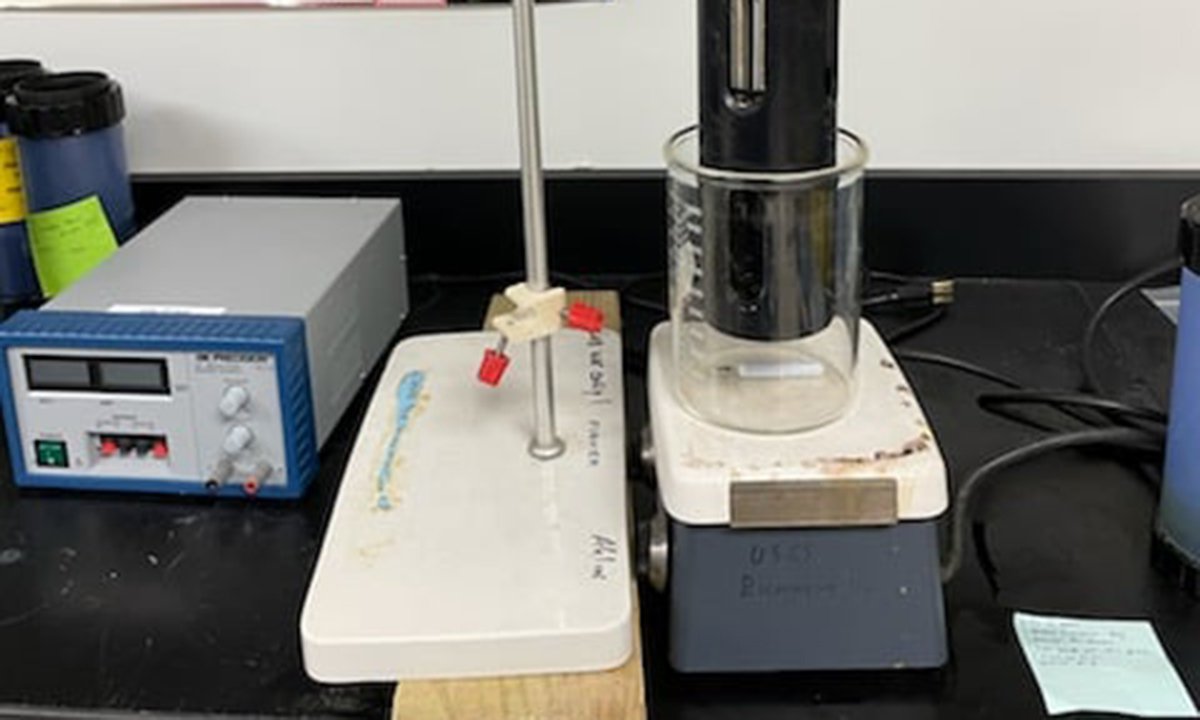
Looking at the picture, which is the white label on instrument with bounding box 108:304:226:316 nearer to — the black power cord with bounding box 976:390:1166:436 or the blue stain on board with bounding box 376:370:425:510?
the blue stain on board with bounding box 376:370:425:510

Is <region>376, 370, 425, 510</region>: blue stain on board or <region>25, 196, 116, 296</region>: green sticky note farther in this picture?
<region>25, 196, 116, 296</region>: green sticky note

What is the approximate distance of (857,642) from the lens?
93 centimetres

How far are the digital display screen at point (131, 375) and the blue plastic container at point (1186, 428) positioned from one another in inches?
27.2

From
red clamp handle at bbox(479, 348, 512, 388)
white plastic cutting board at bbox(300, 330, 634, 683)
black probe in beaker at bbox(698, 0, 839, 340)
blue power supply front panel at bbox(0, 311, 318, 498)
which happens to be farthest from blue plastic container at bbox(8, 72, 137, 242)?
black probe in beaker at bbox(698, 0, 839, 340)

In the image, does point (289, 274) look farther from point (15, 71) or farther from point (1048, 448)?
point (1048, 448)

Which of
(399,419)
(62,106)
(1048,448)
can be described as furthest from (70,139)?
(1048,448)

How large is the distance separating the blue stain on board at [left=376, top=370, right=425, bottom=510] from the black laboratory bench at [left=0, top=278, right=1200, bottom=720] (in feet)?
0.29

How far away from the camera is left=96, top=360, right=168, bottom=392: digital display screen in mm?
1095

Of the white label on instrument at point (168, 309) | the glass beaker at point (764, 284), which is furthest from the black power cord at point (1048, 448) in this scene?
the white label on instrument at point (168, 309)

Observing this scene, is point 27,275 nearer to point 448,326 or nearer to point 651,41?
point 448,326

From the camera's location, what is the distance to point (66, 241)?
53.4 inches

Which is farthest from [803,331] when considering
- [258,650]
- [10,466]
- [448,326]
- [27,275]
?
[27,275]

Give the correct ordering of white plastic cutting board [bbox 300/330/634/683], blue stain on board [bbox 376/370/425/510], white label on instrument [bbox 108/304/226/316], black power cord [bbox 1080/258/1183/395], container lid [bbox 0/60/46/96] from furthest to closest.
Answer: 1. container lid [bbox 0/60/46/96]
2. black power cord [bbox 1080/258/1183/395]
3. white label on instrument [bbox 108/304/226/316]
4. blue stain on board [bbox 376/370/425/510]
5. white plastic cutting board [bbox 300/330/634/683]

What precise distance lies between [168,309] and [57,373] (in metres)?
0.09
